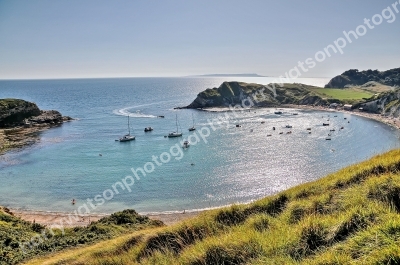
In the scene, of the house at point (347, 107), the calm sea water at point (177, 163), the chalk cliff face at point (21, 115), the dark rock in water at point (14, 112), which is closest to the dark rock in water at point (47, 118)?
the chalk cliff face at point (21, 115)

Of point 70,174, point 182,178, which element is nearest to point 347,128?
point 182,178

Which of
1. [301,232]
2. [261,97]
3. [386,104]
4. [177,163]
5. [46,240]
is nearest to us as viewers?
[301,232]

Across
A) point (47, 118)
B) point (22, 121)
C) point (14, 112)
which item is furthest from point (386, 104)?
point (14, 112)

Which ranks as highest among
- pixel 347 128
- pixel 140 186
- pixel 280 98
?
pixel 280 98

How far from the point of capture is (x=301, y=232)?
749cm

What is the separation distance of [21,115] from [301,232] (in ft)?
409

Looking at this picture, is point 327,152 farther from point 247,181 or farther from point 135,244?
point 135,244

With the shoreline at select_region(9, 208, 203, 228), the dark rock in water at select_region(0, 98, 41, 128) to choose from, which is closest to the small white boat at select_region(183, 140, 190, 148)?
the shoreline at select_region(9, 208, 203, 228)

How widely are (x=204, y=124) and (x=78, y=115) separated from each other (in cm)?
6521

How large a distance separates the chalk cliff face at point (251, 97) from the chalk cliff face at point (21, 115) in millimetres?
69727

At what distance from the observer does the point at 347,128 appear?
99.7 metres

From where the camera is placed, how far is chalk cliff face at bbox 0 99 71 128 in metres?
106

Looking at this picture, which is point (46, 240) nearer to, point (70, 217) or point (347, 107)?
point (70, 217)

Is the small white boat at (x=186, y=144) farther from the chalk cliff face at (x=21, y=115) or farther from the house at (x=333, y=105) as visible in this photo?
the house at (x=333, y=105)
